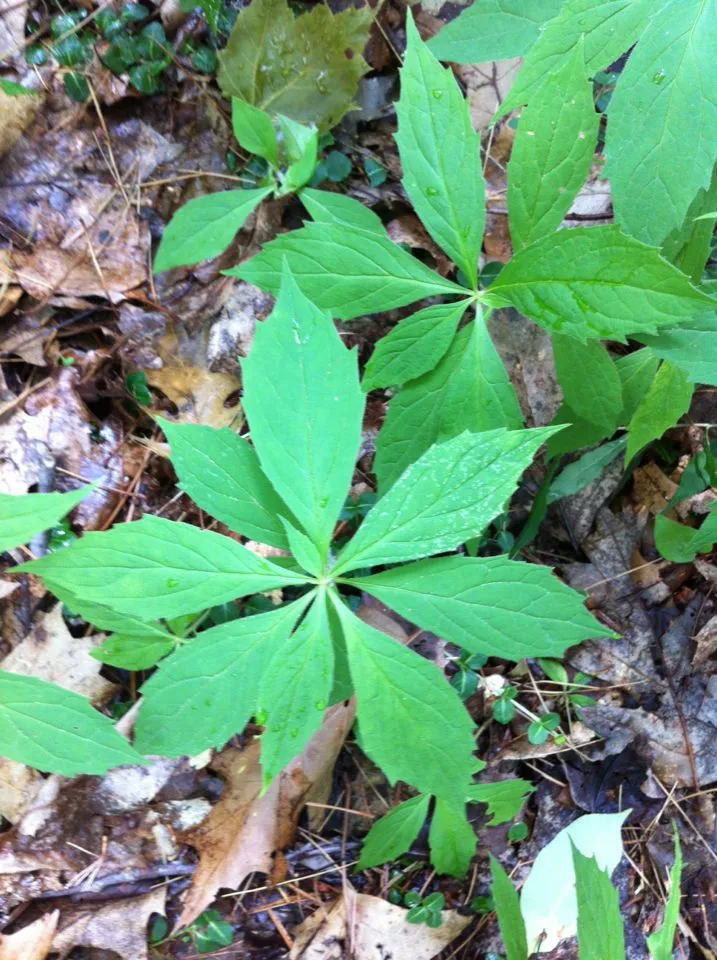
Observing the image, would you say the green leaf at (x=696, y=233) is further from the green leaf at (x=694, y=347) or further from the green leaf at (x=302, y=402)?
the green leaf at (x=302, y=402)

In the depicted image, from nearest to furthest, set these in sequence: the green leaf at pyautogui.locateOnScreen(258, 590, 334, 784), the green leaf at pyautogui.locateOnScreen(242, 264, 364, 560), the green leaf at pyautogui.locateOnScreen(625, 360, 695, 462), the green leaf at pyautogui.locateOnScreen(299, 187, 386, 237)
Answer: the green leaf at pyautogui.locateOnScreen(258, 590, 334, 784) → the green leaf at pyautogui.locateOnScreen(242, 264, 364, 560) → the green leaf at pyautogui.locateOnScreen(625, 360, 695, 462) → the green leaf at pyautogui.locateOnScreen(299, 187, 386, 237)

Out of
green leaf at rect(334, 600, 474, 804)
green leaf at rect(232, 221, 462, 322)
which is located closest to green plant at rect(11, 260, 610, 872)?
green leaf at rect(334, 600, 474, 804)

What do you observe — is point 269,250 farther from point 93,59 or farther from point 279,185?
point 93,59

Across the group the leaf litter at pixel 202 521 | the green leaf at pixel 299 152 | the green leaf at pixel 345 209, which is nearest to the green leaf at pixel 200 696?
the leaf litter at pixel 202 521

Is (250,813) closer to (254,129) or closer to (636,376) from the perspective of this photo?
(636,376)

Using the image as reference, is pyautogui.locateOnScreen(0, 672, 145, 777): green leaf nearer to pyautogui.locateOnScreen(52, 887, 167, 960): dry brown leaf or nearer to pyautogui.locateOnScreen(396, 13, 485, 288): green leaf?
pyautogui.locateOnScreen(52, 887, 167, 960): dry brown leaf

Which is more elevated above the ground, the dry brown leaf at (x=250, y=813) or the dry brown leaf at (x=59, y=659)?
the dry brown leaf at (x=59, y=659)
